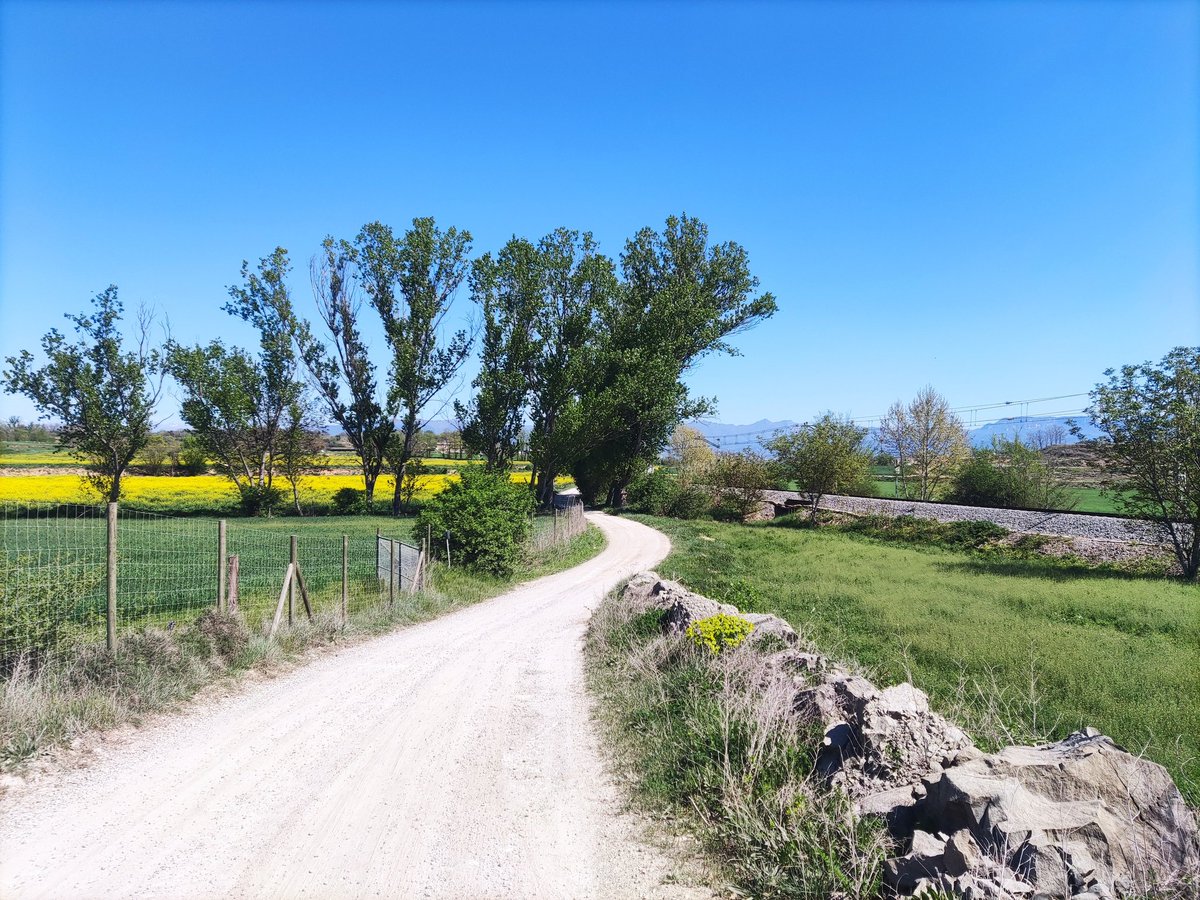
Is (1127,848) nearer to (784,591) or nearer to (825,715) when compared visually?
(825,715)

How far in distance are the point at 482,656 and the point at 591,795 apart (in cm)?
549

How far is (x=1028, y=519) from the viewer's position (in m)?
32.4

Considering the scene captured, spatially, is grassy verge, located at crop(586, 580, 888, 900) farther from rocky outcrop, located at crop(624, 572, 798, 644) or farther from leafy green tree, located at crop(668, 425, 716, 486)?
leafy green tree, located at crop(668, 425, 716, 486)

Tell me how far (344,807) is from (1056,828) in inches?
199

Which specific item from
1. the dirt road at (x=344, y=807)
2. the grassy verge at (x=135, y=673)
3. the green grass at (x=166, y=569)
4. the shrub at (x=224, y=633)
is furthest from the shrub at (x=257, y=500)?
the dirt road at (x=344, y=807)

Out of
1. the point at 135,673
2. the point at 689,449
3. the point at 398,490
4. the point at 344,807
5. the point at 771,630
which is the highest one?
the point at 689,449

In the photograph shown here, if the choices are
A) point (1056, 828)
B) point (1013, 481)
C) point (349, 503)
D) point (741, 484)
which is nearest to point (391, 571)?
point (1056, 828)

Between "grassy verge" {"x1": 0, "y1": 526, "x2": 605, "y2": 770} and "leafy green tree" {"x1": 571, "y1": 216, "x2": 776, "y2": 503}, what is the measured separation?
2829 cm

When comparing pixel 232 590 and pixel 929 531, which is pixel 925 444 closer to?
pixel 929 531

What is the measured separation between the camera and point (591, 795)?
574cm

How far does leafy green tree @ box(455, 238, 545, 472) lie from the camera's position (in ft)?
126

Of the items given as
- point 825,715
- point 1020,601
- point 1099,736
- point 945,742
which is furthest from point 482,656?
point 1020,601

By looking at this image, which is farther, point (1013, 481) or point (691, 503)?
point (691, 503)

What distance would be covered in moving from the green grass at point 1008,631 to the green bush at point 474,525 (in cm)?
569
